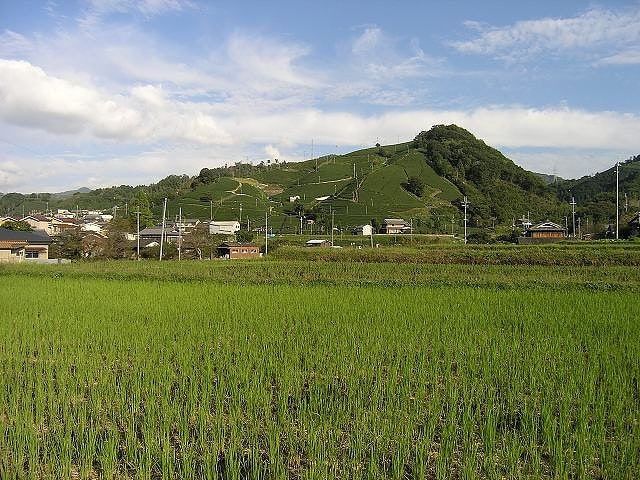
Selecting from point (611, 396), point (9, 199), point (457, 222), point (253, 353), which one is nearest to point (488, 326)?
point (611, 396)

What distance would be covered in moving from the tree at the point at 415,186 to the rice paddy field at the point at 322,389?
192 feet

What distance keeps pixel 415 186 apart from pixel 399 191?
239cm

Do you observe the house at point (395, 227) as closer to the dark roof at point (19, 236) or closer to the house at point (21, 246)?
the house at point (21, 246)

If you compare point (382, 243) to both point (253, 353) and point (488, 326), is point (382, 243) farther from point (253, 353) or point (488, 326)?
point (253, 353)

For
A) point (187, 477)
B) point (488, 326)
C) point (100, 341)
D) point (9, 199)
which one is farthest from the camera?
point (9, 199)

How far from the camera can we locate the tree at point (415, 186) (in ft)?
232

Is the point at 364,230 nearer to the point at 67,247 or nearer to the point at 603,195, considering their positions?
the point at 67,247

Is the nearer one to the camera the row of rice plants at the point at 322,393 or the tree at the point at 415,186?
the row of rice plants at the point at 322,393

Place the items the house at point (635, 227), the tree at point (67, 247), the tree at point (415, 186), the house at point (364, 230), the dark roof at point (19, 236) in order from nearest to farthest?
the dark roof at point (19, 236)
the tree at point (67, 247)
the house at point (635, 227)
the house at point (364, 230)
the tree at point (415, 186)

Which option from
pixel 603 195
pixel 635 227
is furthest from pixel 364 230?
pixel 603 195

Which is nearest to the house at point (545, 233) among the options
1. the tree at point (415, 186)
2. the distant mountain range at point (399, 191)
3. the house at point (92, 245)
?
the distant mountain range at point (399, 191)

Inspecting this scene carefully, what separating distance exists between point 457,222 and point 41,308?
5147cm

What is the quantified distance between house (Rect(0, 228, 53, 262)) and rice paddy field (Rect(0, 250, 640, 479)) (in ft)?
66.4

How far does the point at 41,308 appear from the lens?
12.5 meters
